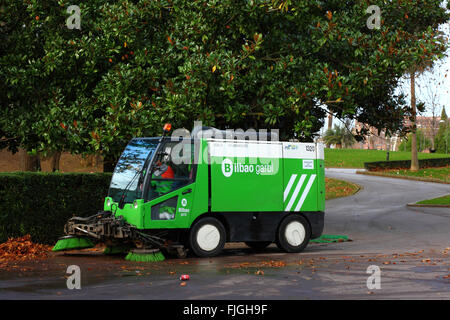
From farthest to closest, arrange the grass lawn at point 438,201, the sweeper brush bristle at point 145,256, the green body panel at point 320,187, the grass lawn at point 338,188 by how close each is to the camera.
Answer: the grass lawn at point 338,188 → the grass lawn at point 438,201 → the green body panel at point 320,187 → the sweeper brush bristle at point 145,256

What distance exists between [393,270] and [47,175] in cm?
744

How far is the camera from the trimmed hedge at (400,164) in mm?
52094

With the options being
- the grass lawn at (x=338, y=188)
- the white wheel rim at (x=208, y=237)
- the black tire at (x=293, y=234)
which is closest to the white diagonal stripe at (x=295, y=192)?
the black tire at (x=293, y=234)

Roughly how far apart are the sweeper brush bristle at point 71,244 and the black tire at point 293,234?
4.09m

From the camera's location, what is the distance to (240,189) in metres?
13.1

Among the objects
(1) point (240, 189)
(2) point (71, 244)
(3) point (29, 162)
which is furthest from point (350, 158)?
(2) point (71, 244)

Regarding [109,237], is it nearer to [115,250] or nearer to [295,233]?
[115,250]

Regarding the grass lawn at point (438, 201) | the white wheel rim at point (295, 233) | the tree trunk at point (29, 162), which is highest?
the tree trunk at point (29, 162)

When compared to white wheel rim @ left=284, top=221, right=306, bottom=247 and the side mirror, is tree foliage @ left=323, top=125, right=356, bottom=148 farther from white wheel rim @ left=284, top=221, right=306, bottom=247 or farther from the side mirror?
the side mirror

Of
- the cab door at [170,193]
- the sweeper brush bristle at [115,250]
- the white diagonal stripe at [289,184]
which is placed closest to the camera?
the cab door at [170,193]

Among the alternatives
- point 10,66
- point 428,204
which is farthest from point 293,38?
point 428,204

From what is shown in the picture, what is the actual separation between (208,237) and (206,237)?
5 cm

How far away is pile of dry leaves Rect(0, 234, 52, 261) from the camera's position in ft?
40.0

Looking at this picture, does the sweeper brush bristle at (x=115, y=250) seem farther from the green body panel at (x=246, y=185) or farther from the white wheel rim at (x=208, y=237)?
the green body panel at (x=246, y=185)
